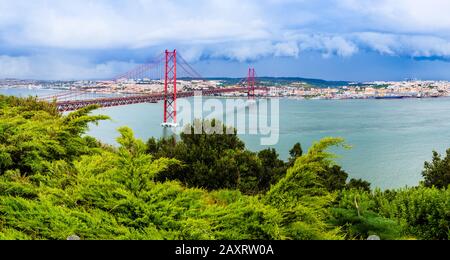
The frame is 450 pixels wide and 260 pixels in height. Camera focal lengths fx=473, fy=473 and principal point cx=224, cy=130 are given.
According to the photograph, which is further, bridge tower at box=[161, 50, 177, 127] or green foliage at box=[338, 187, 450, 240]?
bridge tower at box=[161, 50, 177, 127]

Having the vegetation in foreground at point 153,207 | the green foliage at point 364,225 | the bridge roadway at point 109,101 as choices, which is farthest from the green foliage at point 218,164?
the bridge roadway at point 109,101

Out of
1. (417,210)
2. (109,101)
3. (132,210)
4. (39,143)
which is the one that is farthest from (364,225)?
(109,101)

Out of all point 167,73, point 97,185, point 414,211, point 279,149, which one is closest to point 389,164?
point 279,149

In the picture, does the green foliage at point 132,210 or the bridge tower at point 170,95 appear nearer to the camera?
the green foliage at point 132,210

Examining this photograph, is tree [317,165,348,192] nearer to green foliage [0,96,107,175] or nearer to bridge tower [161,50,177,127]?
green foliage [0,96,107,175]

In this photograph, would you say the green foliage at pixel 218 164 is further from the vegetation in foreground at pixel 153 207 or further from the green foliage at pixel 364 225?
the green foliage at pixel 364 225

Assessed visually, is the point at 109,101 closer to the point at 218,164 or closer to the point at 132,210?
the point at 218,164

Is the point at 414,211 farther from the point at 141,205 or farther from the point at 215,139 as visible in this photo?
the point at 215,139

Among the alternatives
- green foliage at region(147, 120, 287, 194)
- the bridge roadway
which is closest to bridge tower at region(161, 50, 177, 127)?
the bridge roadway

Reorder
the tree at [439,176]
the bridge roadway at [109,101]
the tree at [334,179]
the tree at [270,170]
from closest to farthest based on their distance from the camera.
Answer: the tree at [334,179]
the tree at [270,170]
the tree at [439,176]
the bridge roadway at [109,101]
